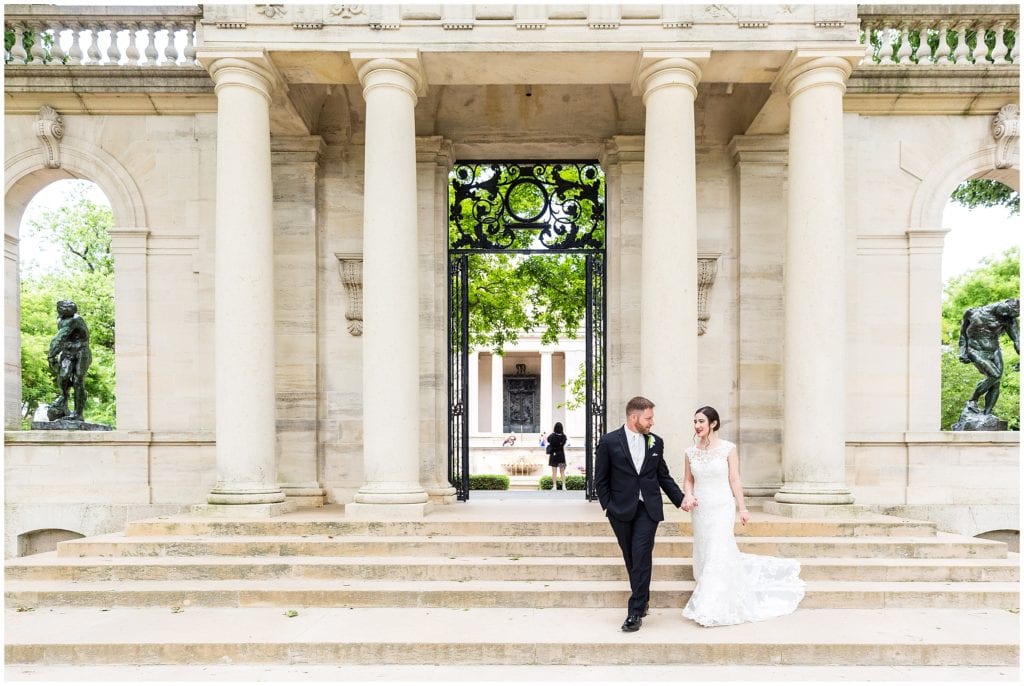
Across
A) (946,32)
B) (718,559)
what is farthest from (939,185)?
(718,559)

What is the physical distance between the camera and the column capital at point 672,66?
34.7 ft

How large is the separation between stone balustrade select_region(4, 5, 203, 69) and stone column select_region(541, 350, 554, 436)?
3077 cm

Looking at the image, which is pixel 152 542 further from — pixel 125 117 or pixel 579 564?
pixel 125 117

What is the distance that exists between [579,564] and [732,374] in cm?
596

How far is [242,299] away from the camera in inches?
415

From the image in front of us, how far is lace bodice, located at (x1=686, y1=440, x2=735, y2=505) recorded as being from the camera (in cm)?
757

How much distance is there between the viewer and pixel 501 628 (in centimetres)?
736

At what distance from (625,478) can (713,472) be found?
103 centimetres

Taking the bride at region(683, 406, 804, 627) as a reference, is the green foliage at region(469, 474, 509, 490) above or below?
below

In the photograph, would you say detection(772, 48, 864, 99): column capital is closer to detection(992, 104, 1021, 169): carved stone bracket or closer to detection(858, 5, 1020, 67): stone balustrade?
detection(858, 5, 1020, 67): stone balustrade

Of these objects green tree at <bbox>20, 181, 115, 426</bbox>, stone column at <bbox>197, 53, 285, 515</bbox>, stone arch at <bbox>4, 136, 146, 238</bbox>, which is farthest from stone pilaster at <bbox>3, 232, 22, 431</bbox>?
green tree at <bbox>20, 181, 115, 426</bbox>

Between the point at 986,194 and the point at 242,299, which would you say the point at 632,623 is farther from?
the point at 986,194

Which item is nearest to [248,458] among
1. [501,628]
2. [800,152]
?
[501,628]

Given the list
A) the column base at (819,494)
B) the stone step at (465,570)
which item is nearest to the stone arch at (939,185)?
the column base at (819,494)
